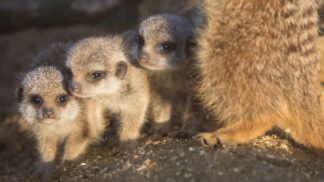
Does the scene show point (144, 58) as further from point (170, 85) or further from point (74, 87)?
point (74, 87)

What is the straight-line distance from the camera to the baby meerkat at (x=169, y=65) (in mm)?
3523

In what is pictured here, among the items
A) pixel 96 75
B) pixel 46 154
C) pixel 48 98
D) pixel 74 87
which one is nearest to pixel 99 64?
pixel 96 75

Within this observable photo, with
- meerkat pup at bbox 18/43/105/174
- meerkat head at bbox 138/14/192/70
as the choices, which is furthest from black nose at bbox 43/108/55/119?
meerkat head at bbox 138/14/192/70

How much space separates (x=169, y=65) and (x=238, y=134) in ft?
2.36

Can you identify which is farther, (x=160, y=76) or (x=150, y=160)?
(x=160, y=76)

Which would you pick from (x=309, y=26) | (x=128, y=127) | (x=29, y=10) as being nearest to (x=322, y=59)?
(x=309, y=26)

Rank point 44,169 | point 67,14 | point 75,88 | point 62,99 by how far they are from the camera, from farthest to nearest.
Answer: point 67,14, point 44,169, point 62,99, point 75,88

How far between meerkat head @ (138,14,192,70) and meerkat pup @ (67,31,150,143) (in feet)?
0.49

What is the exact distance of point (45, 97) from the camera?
3494mm

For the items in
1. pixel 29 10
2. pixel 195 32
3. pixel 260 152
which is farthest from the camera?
pixel 29 10

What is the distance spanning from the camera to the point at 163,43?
354 cm

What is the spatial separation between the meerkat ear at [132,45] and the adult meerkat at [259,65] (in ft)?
1.92

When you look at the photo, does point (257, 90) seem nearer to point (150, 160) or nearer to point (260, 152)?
point (260, 152)

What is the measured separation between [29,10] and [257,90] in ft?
10.2
